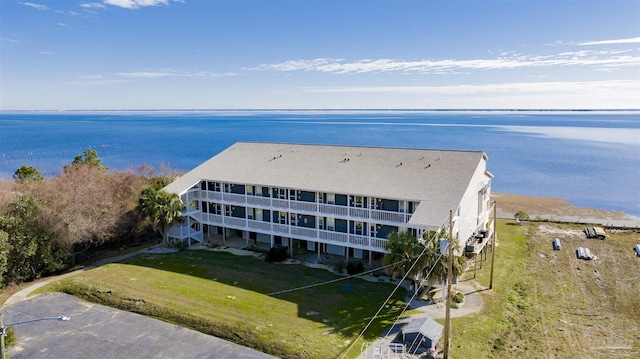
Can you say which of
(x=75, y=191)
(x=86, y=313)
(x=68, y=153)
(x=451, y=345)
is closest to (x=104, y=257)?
(x=75, y=191)

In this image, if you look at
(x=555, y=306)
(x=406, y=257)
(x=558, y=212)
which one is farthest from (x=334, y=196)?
(x=558, y=212)

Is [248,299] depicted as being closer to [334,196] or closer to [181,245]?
[334,196]

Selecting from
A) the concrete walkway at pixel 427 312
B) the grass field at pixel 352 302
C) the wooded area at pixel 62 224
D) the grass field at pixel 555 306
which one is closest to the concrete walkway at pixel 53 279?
the wooded area at pixel 62 224

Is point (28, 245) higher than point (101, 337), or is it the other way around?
point (28, 245)

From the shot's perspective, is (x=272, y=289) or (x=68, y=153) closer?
(x=272, y=289)

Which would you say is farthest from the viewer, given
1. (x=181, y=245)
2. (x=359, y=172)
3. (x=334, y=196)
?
(x=181, y=245)

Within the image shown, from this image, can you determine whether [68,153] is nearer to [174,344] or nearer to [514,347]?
[174,344]

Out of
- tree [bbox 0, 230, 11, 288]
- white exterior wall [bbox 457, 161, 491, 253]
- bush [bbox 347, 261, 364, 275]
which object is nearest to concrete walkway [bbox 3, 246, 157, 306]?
tree [bbox 0, 230, 11, 288]
